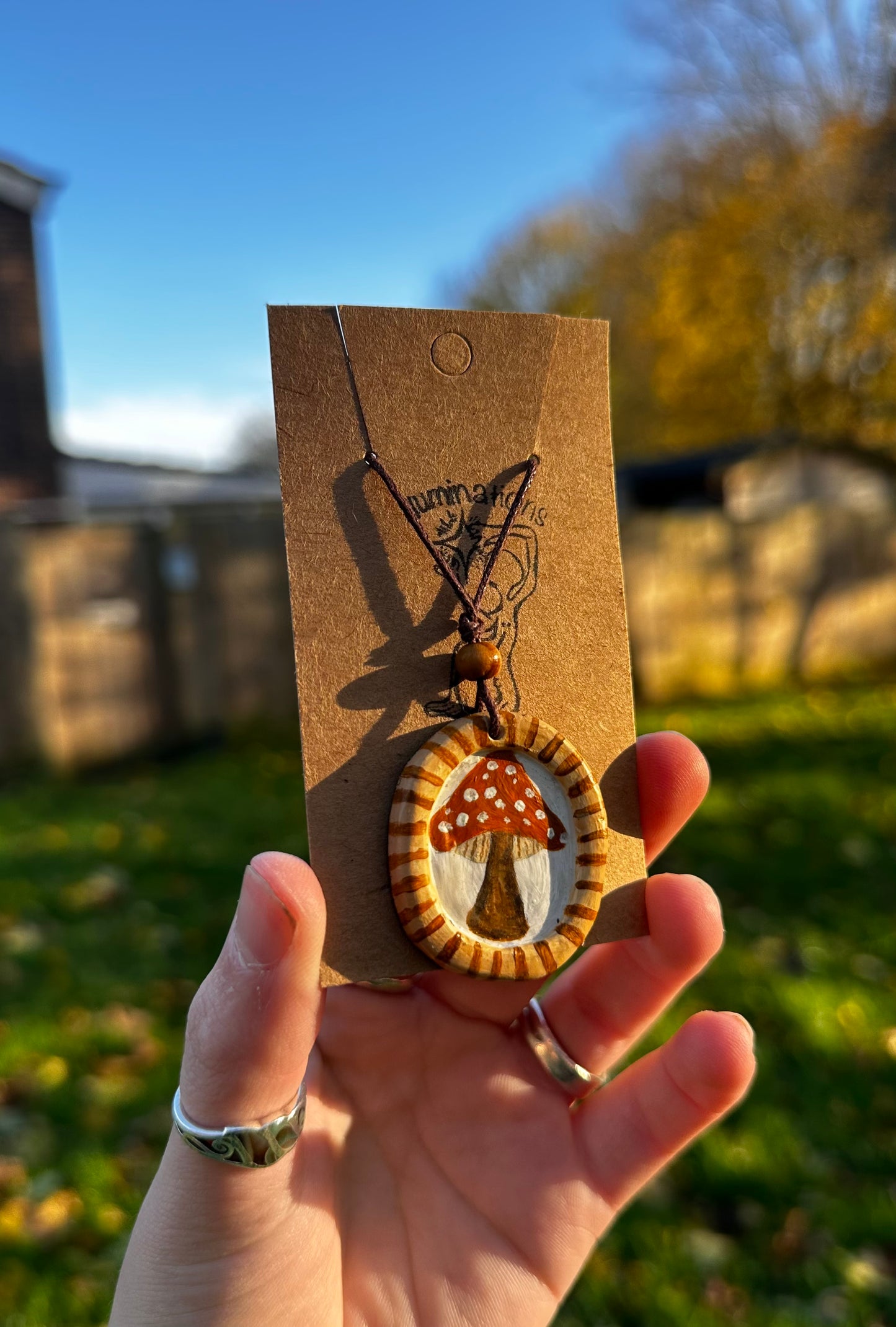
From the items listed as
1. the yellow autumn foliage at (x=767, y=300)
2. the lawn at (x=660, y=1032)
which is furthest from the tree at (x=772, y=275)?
the lawn at (x=660, y=1032)

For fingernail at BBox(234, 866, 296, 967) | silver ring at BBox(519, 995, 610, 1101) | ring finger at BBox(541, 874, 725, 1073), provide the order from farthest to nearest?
silver ring at BBox(519, 995, 610, 1101) < ring finger at BBox(541, 874, 725, 1073) < fingernail at BBox(234, 866, 296, 967)

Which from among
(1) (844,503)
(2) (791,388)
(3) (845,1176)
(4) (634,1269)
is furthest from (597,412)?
(2) (791,388)

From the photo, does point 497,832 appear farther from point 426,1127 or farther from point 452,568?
point 426,1127

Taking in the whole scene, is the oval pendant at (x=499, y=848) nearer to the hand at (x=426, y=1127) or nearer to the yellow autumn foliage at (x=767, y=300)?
the hand at (x=426, y=1127)

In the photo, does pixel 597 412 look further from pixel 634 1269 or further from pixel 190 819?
pixel 190 819

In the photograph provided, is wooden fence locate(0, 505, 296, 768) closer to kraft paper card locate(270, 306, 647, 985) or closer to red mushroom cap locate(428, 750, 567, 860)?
kraft paper card locate(270, 306, 647, 985)

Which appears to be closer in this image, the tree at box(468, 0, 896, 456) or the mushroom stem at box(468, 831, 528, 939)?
the mushroom stem at box(468, 831, 528, 939)

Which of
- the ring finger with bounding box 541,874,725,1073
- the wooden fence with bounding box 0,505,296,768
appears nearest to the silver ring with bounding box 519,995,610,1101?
the ring finger with bounding box 541,874,725,1073

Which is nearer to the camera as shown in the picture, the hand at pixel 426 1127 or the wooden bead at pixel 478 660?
the hand at pixel 426 1127

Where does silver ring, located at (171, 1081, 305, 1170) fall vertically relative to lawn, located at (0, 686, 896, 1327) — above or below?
above
